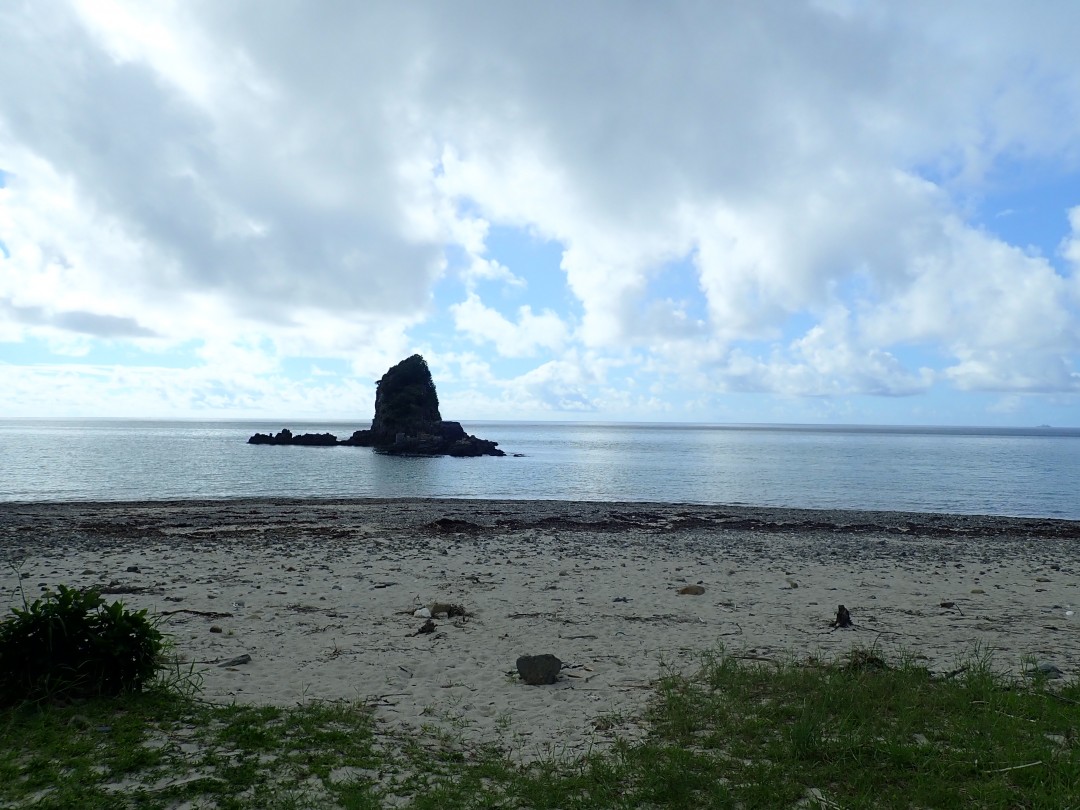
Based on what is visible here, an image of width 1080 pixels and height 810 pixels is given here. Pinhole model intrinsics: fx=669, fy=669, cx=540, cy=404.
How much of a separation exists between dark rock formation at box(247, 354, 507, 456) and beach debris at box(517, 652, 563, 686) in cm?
10653

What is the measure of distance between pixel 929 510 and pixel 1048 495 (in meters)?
16.7

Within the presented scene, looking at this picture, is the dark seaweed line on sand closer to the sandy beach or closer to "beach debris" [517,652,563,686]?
the sandy beach

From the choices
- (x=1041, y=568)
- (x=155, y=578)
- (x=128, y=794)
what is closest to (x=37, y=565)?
(x=155, y=578)

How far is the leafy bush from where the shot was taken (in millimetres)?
7242

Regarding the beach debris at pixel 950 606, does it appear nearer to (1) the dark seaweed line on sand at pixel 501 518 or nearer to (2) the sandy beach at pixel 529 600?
(2) the sandy beach at pixel 529 600

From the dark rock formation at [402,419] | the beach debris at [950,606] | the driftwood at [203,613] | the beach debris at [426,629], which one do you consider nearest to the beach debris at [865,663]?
the beach debris at [950,606]

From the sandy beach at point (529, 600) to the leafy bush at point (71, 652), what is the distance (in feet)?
3.58

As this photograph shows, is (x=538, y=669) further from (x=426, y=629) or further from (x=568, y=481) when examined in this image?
(x=568, y=481)

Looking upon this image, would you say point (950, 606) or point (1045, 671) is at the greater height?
point (1045, 671)

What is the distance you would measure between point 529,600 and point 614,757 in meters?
7.64

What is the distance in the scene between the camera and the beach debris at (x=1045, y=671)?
8781 millimetres

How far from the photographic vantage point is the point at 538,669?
901 cm

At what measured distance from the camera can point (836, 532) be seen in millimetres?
27531

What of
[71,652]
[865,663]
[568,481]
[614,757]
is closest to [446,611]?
[71,652]
